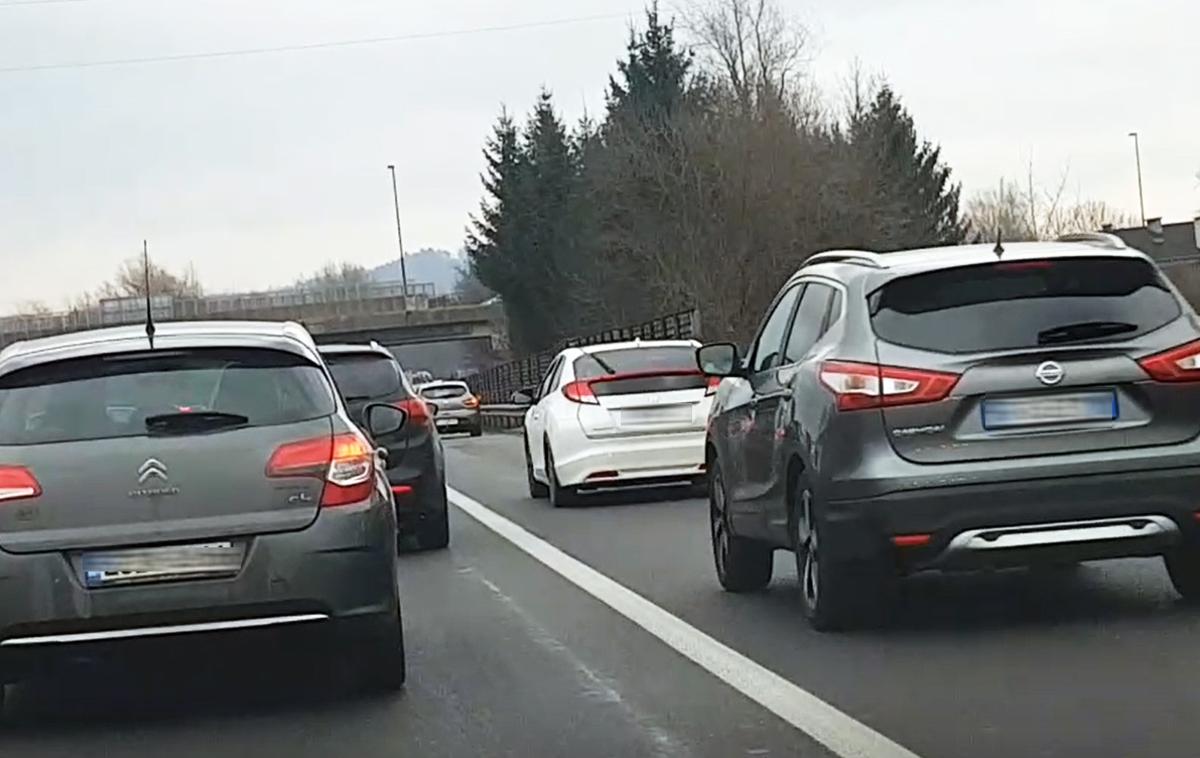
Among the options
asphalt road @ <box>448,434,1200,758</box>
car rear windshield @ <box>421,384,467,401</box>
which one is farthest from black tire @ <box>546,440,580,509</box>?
car rear windshield @ <box>421,384,467,401</box>

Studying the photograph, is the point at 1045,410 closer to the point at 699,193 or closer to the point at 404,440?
the point at 404,440

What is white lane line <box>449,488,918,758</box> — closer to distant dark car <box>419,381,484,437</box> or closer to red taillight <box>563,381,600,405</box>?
red taillight <box>563,381,600,405</box>

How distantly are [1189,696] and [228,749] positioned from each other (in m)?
3.44

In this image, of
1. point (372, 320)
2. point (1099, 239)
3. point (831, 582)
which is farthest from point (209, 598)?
point (372, 320)

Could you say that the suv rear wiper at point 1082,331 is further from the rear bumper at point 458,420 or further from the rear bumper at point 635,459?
the rear bumper at point 458,420

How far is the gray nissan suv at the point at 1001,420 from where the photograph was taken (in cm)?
875

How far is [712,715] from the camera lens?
24.8 feet

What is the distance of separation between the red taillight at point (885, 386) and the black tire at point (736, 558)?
7.14 ft

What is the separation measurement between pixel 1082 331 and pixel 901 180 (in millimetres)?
64087

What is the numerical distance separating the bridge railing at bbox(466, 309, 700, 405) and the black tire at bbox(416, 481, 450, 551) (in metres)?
17.2

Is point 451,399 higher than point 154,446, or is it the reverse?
point 154,446

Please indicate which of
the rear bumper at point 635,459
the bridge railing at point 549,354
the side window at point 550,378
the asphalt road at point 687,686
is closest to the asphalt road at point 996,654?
the asphalt road at point 687,686

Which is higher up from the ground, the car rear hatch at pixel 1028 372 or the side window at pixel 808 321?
the side window at pixel 808 321

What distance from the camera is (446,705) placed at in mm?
8180
